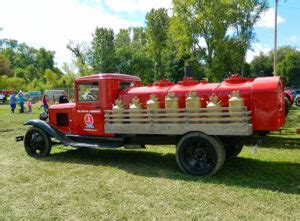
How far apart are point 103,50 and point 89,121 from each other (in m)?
55.8

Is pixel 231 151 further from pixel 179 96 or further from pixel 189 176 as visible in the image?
pixel 179 96

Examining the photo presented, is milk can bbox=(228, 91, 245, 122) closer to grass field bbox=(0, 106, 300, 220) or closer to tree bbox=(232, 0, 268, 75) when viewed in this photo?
grass field bbox=(0, 106, 300, 220)

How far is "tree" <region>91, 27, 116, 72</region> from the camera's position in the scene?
63000mm

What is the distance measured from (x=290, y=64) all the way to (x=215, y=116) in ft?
226

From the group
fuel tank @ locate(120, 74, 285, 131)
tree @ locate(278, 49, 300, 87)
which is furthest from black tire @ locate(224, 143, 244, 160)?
tree @ locate(278, 49, 300, 87)

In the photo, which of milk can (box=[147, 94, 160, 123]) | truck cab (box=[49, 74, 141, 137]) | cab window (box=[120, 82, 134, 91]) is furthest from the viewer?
cab window (box=[120, 82, 134, 91])

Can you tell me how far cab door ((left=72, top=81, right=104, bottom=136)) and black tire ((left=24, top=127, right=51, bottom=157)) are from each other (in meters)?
0.83

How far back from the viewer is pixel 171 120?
7445 millimetres

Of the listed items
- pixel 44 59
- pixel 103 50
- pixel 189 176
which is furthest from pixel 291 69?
pixel 189 176

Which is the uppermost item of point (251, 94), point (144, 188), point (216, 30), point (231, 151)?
point (216, 30)

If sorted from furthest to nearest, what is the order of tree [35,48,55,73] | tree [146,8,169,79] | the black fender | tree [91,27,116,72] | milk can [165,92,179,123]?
tree [35,48,55,73]
tree [91,27,116,72]
tree [146,8,169,79]
the black fender
milk can [165,92,179,123]

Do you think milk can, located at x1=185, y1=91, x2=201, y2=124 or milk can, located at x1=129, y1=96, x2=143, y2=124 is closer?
milk can, located at x1=185, y1=91, x2=201, y2=124

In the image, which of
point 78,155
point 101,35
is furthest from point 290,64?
point 78,155

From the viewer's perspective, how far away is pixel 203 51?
28672mm
